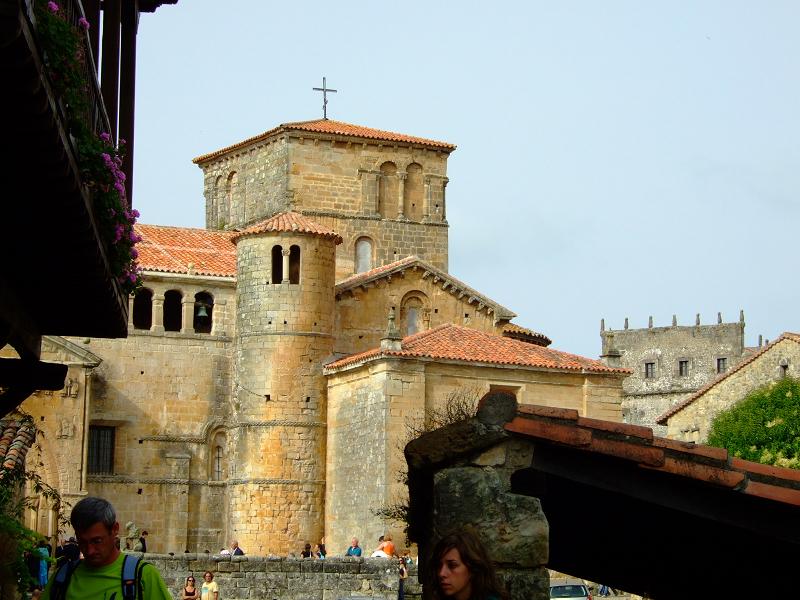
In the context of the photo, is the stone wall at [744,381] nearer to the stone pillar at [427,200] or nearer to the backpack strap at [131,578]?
the stone pillar at [427,200]

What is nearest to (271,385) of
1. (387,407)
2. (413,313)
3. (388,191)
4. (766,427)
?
(387,407)

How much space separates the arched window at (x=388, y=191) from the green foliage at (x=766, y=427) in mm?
13198

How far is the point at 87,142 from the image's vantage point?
9.73 m

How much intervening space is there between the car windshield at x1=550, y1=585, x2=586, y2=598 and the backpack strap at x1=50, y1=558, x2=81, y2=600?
30.0 meters

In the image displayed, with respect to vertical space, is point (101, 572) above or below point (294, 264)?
below

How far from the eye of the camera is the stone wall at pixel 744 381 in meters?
58.8

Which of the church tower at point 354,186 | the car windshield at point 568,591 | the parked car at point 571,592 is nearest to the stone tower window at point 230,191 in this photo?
the church tower at point 354,186

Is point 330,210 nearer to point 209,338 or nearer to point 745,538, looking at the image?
point 209,338

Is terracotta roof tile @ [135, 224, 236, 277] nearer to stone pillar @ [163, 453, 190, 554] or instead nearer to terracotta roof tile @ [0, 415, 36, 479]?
stone pillar @ [163, 453, 190, 554]

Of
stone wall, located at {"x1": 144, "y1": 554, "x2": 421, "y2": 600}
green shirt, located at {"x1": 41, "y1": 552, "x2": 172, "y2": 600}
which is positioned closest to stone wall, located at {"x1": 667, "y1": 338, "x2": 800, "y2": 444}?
stone wall, located at {"x1": 144, "y1": 554, "x2": 421, "y2": 600}

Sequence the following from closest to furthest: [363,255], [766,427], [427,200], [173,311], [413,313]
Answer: [173,311]
[413,313]
[363,255]
[427,200]
[766,427]

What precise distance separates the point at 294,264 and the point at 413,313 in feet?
13.5

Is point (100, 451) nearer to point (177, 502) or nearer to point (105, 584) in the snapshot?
point (177, 502)

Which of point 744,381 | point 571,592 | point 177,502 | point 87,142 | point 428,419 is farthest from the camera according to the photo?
point 744,381
